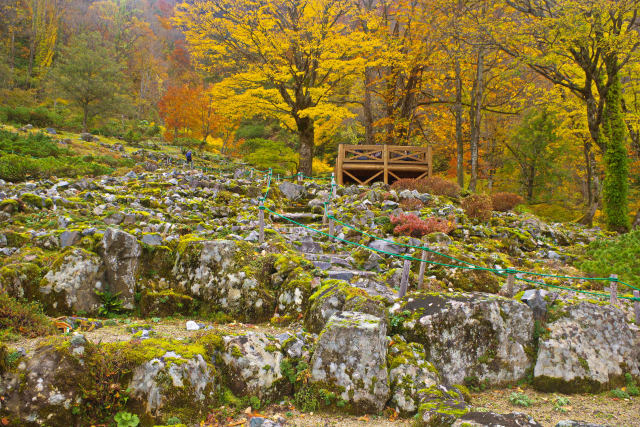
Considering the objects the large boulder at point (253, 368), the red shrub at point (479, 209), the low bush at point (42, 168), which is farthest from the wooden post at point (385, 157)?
the large boulder at point (253, 368)

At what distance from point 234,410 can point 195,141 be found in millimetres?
28983

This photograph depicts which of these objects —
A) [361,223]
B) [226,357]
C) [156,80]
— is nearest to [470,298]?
[226,357]

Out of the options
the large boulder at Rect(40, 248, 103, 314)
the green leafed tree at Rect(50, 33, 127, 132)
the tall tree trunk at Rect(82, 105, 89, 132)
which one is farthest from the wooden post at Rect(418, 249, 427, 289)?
the green leafed tree at Rect(50, 33, 127, 132)

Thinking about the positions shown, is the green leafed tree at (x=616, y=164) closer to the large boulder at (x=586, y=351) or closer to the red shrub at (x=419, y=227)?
the red shrub at (x=419, y=227)

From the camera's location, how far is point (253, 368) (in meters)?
4.23

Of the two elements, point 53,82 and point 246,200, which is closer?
point 246,200

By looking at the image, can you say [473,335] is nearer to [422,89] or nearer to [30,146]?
[30,146]

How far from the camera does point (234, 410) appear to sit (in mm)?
3939

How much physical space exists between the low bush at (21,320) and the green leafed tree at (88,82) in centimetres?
2645

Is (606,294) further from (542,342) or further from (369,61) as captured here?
(369,61)

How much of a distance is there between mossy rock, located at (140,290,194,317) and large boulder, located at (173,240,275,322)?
17cm

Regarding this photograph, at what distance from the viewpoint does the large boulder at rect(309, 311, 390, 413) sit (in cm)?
414

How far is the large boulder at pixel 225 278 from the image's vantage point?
581 centimetres

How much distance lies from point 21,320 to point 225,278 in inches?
104
